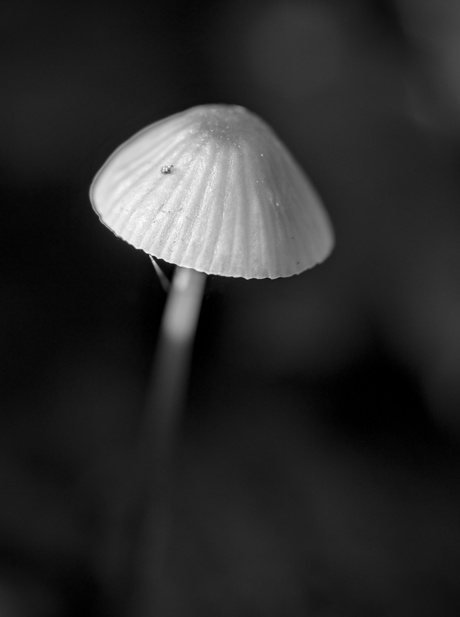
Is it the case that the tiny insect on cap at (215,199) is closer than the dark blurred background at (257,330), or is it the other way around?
the tiny insect on cap at (215,199)

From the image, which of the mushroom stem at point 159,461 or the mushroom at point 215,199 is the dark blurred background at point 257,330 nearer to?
the mushroom stem at point 159,461

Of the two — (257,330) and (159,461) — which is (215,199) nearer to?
(159,461)

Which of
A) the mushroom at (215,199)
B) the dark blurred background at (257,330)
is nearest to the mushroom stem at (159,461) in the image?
the dark blurred background at (257,330)

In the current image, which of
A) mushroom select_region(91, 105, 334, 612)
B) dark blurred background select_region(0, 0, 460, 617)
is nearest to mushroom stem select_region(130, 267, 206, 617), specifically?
dark blurred background select_region(0, 0, 460, 617)

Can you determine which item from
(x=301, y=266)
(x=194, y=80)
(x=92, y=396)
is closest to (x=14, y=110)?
(x=194, y=80)

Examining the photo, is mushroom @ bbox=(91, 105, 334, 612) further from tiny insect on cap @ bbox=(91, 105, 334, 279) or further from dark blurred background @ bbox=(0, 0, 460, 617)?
dark blurred background @ bbox=(0, 0, 460, 617)

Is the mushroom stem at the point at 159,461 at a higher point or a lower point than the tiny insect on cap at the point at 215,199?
lower

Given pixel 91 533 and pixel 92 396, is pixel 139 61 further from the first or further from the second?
pixel 91 533
